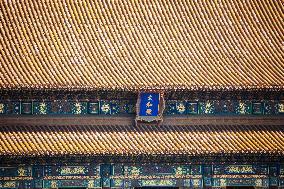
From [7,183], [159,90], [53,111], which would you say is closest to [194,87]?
[159,90]

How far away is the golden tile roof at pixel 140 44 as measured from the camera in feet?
99.1

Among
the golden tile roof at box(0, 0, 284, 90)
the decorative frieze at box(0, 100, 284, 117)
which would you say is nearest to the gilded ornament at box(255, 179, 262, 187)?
the decorative frieze at box(0, 100, 284, 117)

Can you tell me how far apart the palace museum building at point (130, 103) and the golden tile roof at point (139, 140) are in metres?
0.03

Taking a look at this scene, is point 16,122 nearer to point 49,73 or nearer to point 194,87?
point 49,73

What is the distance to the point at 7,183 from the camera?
2927cm

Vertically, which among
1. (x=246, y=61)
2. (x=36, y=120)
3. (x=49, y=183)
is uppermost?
(x=246, y=61)

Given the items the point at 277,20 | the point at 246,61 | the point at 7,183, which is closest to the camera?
the point at 7,183

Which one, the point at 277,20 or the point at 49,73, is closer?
the point at 49,73

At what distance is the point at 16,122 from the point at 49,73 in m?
1.72

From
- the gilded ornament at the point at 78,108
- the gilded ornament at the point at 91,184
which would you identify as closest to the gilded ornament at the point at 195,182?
the gilded ornament at the point at 91,184

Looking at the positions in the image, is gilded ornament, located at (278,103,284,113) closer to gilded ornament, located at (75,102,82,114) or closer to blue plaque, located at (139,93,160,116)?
blue plaque, located at (139,93,160,116)

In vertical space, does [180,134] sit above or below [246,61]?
below

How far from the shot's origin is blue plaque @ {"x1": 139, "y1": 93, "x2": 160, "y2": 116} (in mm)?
30016

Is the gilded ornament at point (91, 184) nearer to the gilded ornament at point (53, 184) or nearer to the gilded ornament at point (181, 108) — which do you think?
the gilded ornament at point (53, 184)
